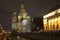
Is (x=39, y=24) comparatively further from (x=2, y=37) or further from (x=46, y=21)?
(x=2, y=37)

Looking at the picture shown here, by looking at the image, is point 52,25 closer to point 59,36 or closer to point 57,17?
point 57,17

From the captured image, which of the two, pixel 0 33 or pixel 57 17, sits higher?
pixel 57 17

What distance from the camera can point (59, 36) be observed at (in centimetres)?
1923

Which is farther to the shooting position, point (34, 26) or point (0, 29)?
point (34, 26)

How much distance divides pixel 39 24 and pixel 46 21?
150 feet

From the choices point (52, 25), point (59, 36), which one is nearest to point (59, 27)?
point (52, 25)

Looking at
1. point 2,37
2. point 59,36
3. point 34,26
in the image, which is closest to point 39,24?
point 34,26

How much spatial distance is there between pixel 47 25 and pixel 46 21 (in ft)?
8.60

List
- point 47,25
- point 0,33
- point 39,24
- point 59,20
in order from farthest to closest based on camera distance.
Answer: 1. point 39,24
2. point 47,25
3. point 59,20
4. point 0,33

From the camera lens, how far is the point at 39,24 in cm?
12081

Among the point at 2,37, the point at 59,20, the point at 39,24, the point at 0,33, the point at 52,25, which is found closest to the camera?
the point at 0,33

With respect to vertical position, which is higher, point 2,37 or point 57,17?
point 57,17

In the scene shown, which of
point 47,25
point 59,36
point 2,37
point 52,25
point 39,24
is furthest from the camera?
point 39,24

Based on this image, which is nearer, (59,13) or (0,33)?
(0,33)
